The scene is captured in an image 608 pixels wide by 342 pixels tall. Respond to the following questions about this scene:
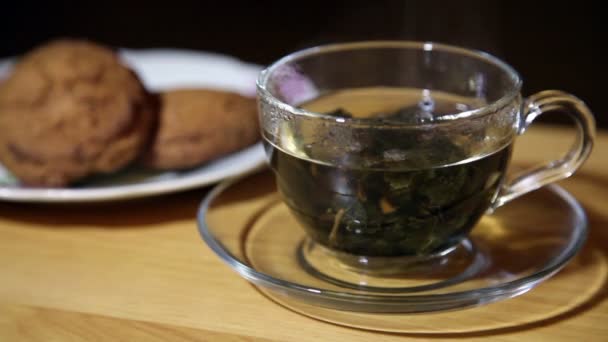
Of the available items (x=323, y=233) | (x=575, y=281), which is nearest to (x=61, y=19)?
(x=323, y=233)

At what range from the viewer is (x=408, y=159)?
0.63m

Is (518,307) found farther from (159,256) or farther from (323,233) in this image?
(159,256)

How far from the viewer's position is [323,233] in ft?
2.33

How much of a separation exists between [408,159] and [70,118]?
0.46 meters

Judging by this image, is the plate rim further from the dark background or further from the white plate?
the dark background

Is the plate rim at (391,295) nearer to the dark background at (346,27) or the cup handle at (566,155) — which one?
the cup handle at (566,155)

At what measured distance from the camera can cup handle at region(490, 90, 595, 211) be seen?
707mm

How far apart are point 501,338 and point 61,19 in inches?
57.1

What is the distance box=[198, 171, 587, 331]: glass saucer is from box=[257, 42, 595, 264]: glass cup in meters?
0.03

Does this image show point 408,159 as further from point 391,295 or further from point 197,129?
point 197,129

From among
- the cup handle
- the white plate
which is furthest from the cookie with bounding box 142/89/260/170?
the cup handle

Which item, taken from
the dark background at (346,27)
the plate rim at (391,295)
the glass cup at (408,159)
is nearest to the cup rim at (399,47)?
the glass cup at (408,159)

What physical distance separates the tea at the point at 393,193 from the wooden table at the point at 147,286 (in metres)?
0.09

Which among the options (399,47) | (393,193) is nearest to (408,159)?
(393,193)
